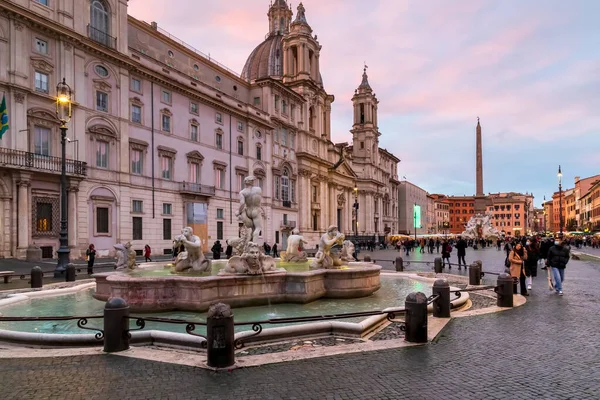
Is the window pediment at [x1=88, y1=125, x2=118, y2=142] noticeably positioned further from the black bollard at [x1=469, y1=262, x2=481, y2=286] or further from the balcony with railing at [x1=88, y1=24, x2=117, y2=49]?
the black bollard at [x1=469, y1=262, x2=481, y2=286]

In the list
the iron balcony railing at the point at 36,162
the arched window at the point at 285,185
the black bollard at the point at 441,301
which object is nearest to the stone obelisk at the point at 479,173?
the arched window at the point at 285,185

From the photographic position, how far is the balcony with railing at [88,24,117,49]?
2995 centimetres

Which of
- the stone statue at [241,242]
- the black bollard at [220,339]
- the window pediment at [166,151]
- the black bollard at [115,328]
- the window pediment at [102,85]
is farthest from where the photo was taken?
the window pediment at [166,151]

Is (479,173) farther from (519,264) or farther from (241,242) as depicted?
(241,242)

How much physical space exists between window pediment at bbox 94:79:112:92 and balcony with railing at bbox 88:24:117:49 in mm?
2551

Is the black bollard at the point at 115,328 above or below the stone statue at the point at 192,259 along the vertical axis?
below

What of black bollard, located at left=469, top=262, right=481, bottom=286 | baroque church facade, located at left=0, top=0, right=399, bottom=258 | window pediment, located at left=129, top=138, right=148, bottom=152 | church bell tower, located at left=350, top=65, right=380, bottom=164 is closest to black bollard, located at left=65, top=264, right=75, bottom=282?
baroque church facade, located at left=0, top=0, right=399, bottom=258

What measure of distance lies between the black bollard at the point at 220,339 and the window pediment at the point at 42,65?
2624 cm

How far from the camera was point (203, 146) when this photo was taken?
40156mm

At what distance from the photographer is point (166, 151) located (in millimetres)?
35938

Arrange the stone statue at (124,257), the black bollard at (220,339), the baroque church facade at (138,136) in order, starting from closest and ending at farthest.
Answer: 1. the black bollard at (220,339)
2. the stone statue at (124,257)
3. the baroque church facade at (138,136)

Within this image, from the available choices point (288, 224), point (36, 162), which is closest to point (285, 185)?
point (288, 224)

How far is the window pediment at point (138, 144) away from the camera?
32.8 meters

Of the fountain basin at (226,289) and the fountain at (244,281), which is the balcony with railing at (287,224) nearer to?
the fountain at (244,281)
